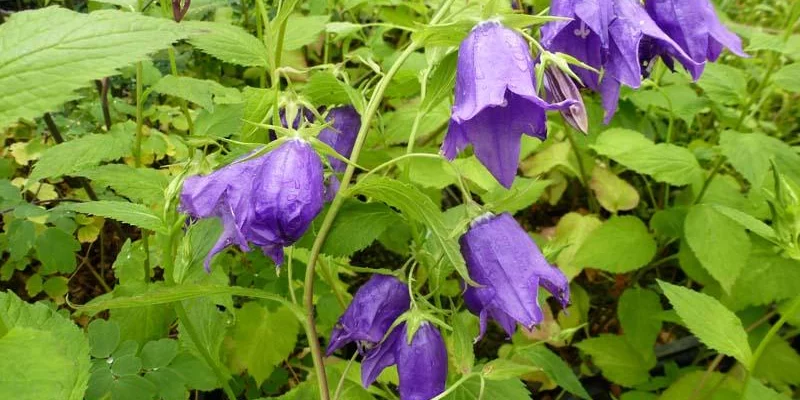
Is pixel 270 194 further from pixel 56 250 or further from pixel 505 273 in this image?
pixel 56 250

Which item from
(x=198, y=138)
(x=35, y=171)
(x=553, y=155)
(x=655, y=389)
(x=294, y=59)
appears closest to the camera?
(x=198, y=138)

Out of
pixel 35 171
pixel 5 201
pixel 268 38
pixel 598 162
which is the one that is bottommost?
pixel 598 162

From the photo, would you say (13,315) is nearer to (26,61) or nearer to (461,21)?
(26,61)

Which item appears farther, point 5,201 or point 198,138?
point 5,201

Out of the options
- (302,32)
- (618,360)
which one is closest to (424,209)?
(302,32)

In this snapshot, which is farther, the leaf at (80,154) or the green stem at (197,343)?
the leaf at (80,154)

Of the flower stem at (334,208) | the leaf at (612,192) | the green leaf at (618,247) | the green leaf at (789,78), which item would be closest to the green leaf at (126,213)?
the flower stem at (334,208)

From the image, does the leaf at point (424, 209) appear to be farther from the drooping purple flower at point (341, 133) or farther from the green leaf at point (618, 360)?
the green leaf at point (618, 360)

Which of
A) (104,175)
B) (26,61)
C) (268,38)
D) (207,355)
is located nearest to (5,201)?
(104,175)

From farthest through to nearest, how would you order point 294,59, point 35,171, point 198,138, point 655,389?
1. point 294,59
2. point 655,389
3. point 35,171
4. point 198,138
